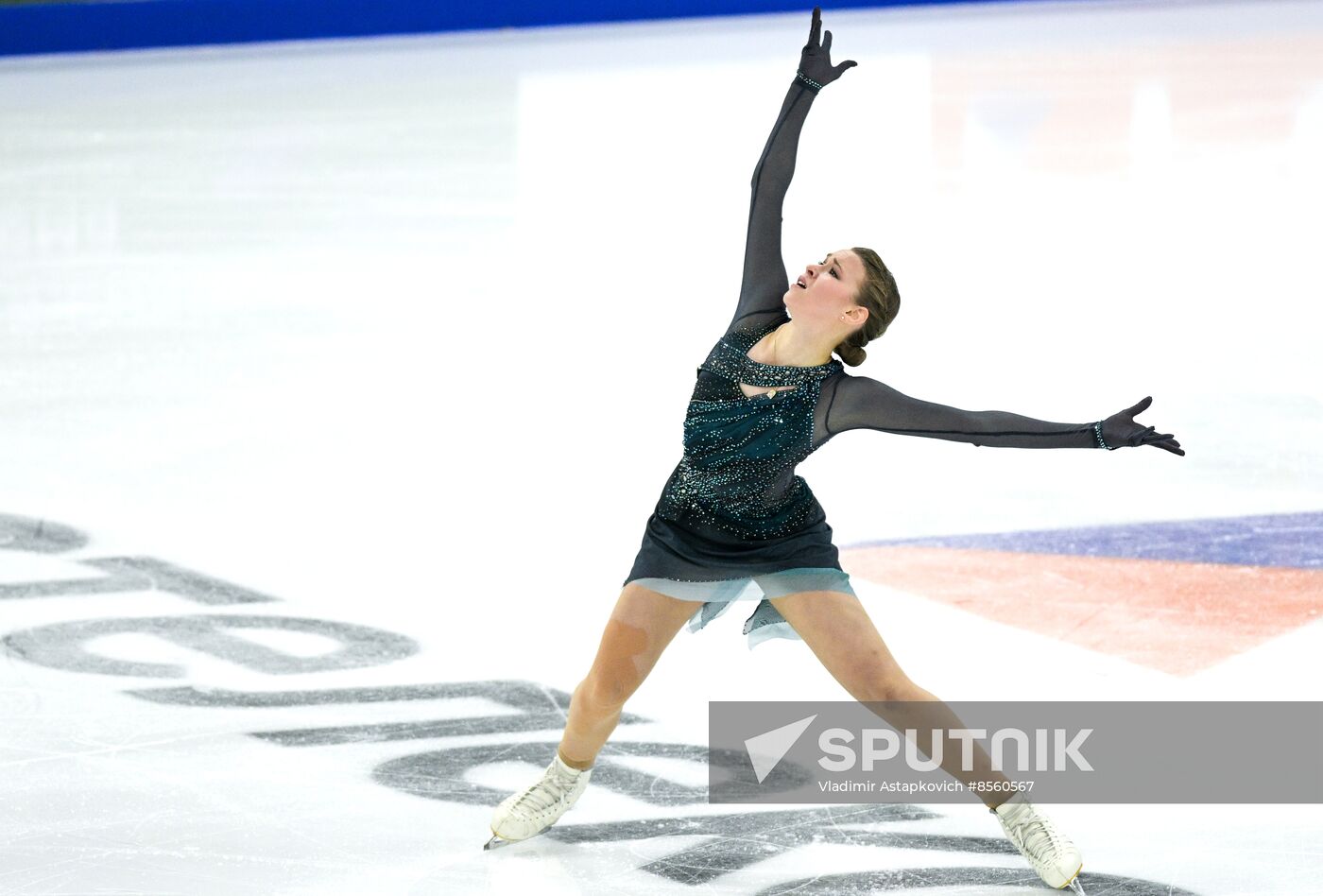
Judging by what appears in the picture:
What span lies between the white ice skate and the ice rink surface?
0.05 m

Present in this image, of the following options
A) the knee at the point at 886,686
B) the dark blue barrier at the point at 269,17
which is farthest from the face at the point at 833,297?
the dark blue barrier at the point at 269,17

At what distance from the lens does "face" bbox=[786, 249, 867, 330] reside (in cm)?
346

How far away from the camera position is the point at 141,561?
541 cm

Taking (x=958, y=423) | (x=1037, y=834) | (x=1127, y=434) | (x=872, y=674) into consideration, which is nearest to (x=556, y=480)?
(x=872, y=674)

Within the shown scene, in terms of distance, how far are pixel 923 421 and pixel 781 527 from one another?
0.39 metres

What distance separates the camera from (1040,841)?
11.4 feet

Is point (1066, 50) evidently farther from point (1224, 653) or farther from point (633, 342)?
point (1224, 653)

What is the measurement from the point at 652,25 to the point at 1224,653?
17216 millimetres

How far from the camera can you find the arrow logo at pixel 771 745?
4.06 metres

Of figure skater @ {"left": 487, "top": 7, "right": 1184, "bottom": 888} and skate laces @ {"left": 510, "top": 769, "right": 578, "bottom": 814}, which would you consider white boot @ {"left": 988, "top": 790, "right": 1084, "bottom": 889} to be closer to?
figure skater @ {"left": 487, "top": 7, "right": 1184, "bottom": 888}

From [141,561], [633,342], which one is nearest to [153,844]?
[141,561]

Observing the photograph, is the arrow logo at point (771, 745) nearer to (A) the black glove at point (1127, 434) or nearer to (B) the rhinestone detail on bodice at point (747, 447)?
(B) the rhinestone detail on bodice at point (747, 447)

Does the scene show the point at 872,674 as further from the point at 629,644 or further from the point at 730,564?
the point at 629,644

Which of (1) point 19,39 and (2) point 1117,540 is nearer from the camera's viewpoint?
(2) point 1117,540
